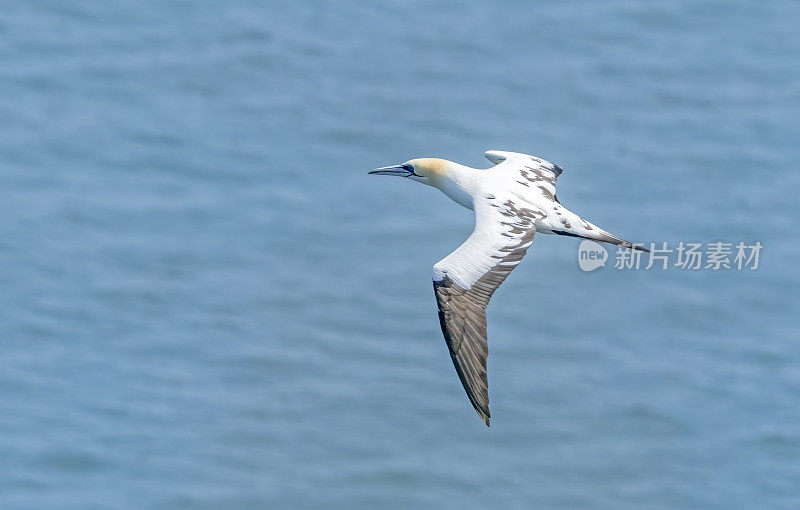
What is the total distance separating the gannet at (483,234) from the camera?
2038cm

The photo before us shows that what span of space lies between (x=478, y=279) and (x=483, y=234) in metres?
1.05

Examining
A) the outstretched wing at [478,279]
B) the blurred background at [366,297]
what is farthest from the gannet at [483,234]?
the blurred background at [366,297]

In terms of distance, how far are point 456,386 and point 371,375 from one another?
2656 millimetres

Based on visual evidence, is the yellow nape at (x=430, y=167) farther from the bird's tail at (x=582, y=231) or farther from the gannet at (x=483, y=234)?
the bird's tail at (x=582, y=231)

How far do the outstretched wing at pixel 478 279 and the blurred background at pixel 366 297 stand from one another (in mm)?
22912

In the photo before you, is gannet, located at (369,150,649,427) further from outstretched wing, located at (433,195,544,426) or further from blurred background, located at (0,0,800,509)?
blurred background, located at (0,0,800,509)

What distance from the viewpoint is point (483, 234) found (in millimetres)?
21969

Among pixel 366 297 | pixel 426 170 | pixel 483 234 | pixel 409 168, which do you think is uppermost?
pixel 366 297

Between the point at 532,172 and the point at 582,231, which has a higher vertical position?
the point at 532,172

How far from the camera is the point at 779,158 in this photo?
49781mm

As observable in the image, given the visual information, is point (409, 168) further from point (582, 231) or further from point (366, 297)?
point (366, 297)


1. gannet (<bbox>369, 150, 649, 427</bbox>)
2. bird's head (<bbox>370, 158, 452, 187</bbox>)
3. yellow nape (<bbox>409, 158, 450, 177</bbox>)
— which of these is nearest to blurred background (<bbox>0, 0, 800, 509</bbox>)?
bird's head (<bbox>370, 158, 452, 187</bbox>)

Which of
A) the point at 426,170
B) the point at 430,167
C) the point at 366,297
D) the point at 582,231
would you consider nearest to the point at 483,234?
the point at 582,231

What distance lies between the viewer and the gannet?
2038 centimetres
